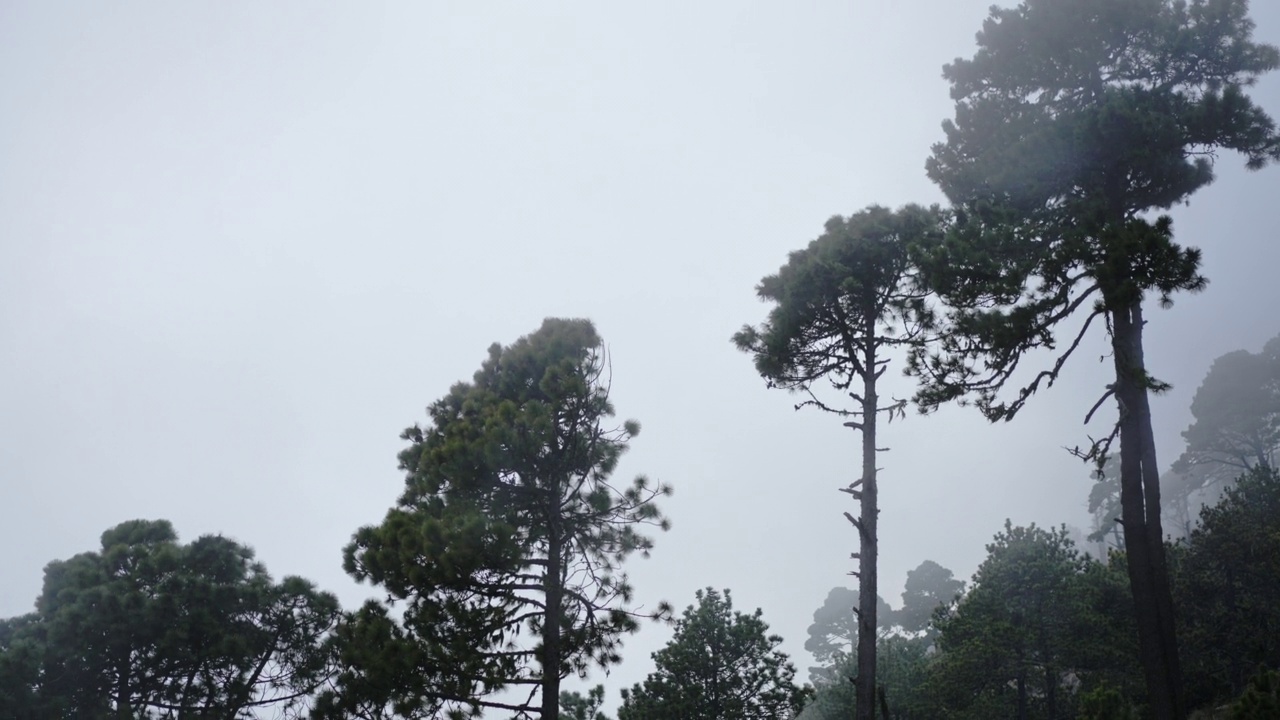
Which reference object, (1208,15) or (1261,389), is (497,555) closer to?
(1208,15)

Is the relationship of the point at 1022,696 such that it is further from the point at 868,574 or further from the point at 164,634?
the point at 164,634

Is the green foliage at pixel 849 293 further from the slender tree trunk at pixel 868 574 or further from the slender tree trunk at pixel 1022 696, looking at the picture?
the slender tree trunk at pixel 1022 696

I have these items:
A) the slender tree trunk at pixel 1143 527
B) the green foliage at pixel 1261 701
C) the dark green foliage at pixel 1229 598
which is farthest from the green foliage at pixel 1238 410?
the green foliage at pixel 1261 701

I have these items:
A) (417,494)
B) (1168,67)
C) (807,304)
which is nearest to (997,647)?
(807,304)

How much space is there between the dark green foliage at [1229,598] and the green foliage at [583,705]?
18.4 m

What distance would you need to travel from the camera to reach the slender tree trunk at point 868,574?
44.2 ft

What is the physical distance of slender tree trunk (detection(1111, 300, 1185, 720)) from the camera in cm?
1156

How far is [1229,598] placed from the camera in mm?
26484

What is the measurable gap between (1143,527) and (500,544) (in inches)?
418

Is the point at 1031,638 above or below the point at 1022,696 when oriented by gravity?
above

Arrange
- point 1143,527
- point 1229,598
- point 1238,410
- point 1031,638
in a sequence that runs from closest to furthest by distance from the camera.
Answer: point 1143,527
point 1031,638
point 1229,598
point 1238,410

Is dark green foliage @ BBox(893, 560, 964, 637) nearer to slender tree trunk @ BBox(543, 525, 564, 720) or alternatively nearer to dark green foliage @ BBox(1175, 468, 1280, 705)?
dark green foliage @ BBox(1175, 468, 1280, 705)

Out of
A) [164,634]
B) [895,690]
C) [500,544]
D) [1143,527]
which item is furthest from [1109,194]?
[164,634]

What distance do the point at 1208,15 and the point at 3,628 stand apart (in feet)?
103
